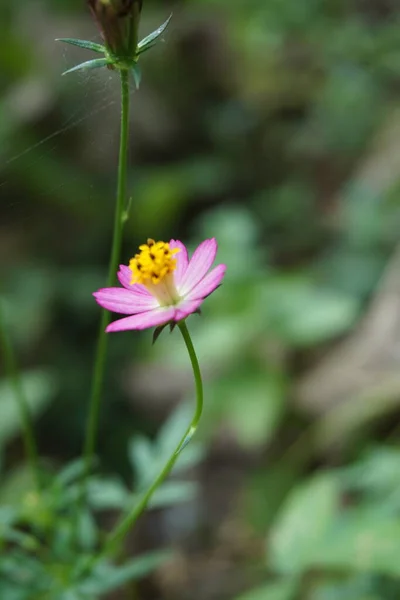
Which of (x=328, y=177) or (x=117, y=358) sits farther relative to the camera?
(x=328, y=177)

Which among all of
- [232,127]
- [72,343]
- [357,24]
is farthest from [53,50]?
[357,24]

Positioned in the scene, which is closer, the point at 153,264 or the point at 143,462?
the point at 153,264

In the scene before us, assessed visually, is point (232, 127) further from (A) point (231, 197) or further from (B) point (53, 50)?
(B) point (53, 50)

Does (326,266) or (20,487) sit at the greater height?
(326,266)

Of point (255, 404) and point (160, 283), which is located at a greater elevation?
point (255, 404)

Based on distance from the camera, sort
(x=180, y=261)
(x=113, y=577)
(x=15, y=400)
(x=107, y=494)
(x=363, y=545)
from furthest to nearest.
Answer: (x=15, y=400), (x=363, y=545), (x=107, y=494), (x=113, y=577), (x=180, y=261)

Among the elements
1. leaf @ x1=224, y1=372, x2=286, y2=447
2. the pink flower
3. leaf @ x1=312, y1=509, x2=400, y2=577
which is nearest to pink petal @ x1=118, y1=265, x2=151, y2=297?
the pink flower

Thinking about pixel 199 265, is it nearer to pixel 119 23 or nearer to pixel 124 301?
pixel 124 301

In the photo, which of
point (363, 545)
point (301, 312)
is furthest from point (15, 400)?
point (363, 545)
